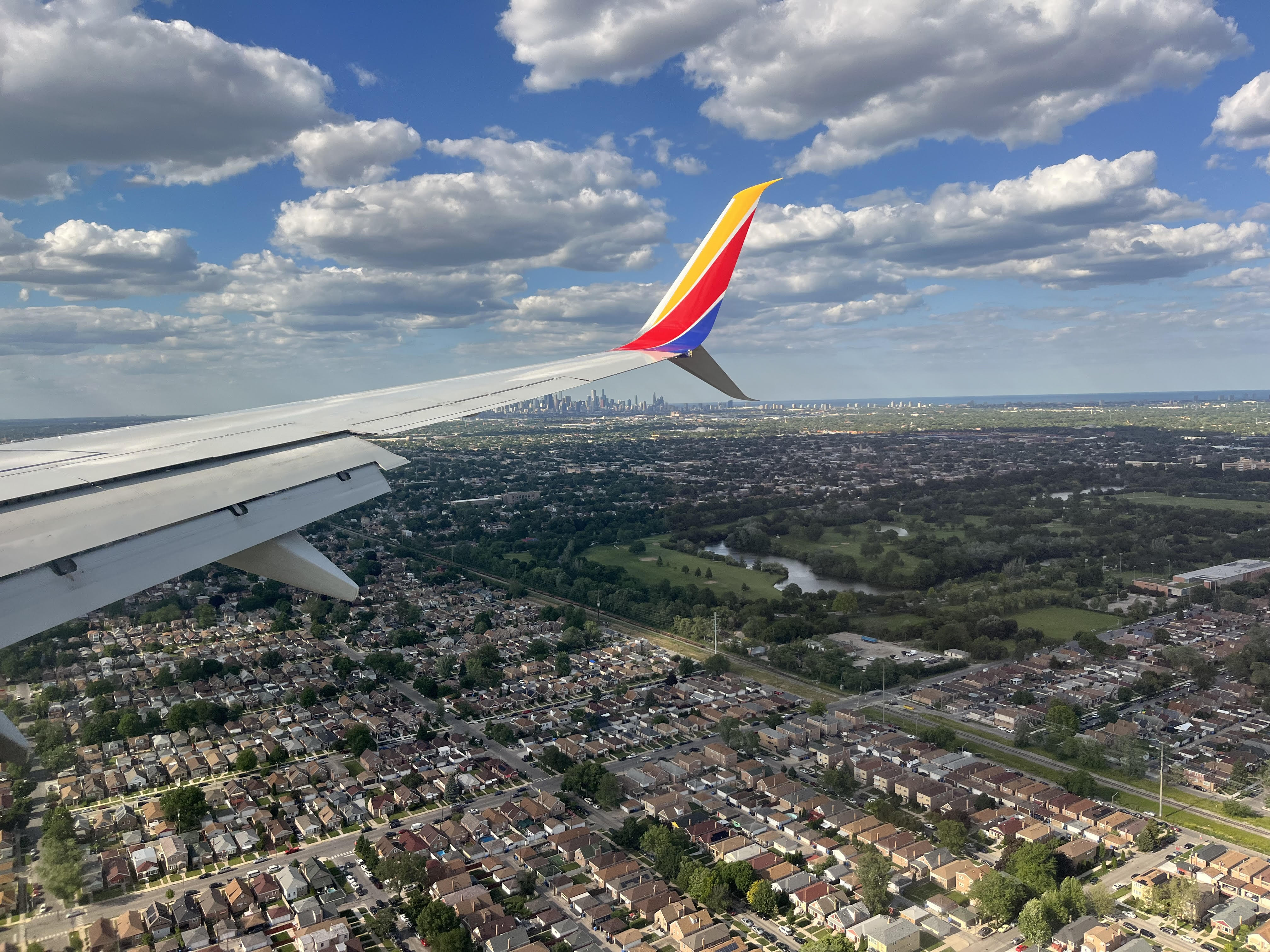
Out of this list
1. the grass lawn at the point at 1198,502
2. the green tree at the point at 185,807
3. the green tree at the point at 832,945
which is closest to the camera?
the green tree at the point at 832,945

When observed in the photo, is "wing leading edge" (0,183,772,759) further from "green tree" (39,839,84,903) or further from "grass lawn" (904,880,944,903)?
"green tree" (39,839,84,903)

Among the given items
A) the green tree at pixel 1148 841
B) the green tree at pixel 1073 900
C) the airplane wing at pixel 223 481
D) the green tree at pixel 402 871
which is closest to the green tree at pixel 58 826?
the green tree at pixel 402 871

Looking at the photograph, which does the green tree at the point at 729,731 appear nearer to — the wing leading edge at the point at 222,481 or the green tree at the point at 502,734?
the green tree at the point at 502,734

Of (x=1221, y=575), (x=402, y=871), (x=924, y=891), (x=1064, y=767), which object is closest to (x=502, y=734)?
(x=402, y=871)

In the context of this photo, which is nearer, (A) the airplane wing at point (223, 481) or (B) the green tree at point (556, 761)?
(A) the airplane wing at point (223, 481)

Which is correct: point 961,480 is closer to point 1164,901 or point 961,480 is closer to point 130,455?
point 1164,901

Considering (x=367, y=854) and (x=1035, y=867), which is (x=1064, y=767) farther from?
(x=367, y=854)

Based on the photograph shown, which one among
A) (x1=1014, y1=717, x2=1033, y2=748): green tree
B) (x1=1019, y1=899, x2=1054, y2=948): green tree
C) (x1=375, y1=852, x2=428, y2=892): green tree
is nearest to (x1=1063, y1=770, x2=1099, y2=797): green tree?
(x1=1014, y1=717, x2=1033, y2=748): green tree

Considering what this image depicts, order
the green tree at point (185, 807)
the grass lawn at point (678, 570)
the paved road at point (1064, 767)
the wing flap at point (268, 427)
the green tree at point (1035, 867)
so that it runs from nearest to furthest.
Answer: the wing flap at point (268, 427) < the green tree at point (1035, 867) < the green tree at point (185, 807) < the paved road at point (1064, 767) < the grass lawn at point (678, 570)
